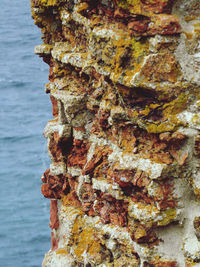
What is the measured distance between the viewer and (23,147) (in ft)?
29.6

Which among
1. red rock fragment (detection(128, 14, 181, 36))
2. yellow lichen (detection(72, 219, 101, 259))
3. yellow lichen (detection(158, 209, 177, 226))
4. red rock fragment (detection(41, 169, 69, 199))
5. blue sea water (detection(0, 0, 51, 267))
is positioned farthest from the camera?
blue sea water (detection(0, 0, 51, 267))

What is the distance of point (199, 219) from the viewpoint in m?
1.58

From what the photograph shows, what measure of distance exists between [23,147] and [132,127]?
24.5 feet

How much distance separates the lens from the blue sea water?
8086 millimetres

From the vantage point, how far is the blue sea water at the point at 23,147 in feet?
26.5

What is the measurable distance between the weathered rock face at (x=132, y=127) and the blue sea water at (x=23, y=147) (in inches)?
234

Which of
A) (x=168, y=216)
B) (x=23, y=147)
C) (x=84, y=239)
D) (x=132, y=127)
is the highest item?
(x=132, y=127)

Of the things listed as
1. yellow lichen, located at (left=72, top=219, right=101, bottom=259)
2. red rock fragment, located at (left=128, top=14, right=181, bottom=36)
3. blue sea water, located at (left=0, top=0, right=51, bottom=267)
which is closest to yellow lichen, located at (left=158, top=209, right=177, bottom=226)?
yellow lichen, located at (left=72, top=219, right=101, bottom=259)

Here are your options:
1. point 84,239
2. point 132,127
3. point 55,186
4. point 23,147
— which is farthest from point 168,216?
point 23,147

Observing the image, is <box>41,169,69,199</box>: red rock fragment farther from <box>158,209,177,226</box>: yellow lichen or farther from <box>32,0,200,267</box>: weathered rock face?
<box>158,209,177,226</box>: yellow lichen

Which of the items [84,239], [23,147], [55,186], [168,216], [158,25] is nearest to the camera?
[158,25]

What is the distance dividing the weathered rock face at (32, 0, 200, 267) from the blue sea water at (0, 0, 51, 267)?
594cm

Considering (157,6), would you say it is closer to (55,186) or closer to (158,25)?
(158,25)

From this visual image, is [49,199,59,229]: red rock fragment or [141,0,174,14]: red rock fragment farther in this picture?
[49,199,59,229]: red rock fragment
